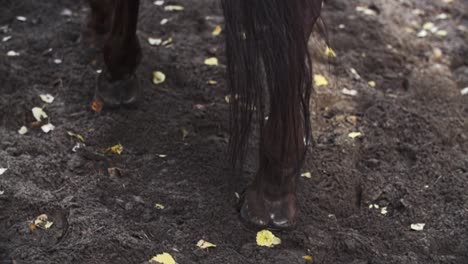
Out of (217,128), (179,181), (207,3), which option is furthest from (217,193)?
(207,3)

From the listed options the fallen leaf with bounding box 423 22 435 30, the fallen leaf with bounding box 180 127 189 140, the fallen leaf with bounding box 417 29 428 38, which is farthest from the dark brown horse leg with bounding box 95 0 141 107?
the fallen leaf with bounding box 423 22 435 30

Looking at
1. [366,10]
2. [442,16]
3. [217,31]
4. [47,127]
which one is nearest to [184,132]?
[47,127]

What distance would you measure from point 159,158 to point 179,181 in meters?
0.17

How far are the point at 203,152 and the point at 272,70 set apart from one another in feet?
3.19

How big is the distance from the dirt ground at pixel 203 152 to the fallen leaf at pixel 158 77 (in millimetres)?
45

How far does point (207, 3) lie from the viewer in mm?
4363

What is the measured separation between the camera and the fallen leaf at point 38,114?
3.32 metres

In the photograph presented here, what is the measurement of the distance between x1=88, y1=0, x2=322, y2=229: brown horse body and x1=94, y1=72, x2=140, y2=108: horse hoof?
0.86 metres

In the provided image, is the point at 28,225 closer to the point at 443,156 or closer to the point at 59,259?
the point at 59,259

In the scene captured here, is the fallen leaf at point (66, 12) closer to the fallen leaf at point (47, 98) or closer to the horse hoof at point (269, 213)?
the fallen leaf at point (47, 98)

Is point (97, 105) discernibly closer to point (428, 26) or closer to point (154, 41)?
point (154, 41)

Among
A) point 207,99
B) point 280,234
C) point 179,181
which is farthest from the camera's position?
point 207,99

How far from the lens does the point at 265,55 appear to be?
224 cm

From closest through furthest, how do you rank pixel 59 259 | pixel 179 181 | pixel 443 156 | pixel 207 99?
1. pixel 59 259
2. pixel 179 181
3. pixel 443 156
4. pixel 207 99
